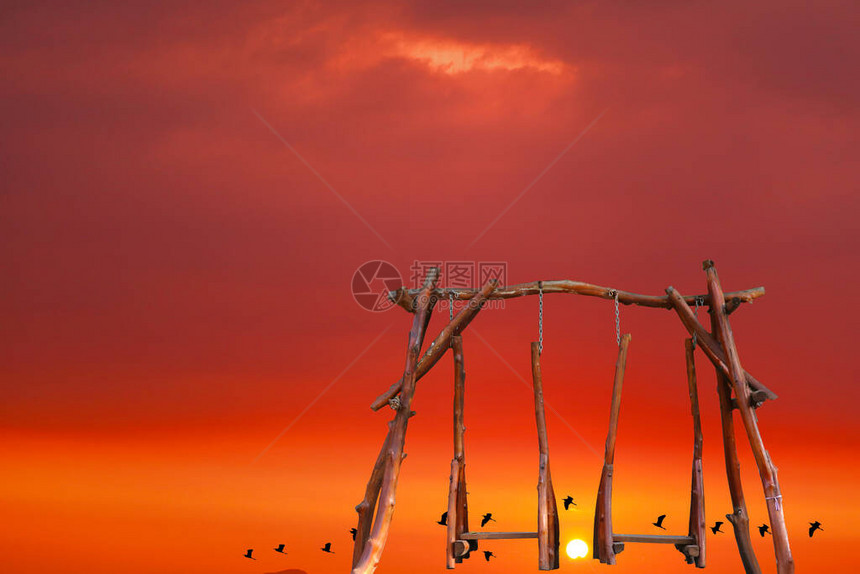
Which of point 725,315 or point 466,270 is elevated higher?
point 466,270

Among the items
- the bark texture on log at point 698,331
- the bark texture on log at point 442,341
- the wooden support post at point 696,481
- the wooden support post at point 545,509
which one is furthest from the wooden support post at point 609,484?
the bark texture on log at point 442,341

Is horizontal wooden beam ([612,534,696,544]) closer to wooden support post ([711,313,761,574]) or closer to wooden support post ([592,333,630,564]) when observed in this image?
wooden support post ([592,333,630,564])

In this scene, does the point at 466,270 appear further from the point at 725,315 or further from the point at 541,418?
the point at 725,315

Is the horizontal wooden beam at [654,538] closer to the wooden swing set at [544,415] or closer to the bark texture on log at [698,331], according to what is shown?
the wooden swing set at [544,415]

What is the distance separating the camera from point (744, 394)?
30.6 ft

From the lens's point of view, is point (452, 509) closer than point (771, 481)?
No

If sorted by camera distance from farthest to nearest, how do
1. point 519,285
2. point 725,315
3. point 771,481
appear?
point 519,285 → point 725,315 → point 771,481

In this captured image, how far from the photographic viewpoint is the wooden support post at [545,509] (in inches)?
397

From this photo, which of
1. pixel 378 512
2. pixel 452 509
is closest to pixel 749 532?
pixel 452 509

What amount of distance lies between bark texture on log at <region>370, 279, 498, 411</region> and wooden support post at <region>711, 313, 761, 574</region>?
265 centimetres

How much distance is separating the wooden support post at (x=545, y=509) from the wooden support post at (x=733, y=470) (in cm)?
202

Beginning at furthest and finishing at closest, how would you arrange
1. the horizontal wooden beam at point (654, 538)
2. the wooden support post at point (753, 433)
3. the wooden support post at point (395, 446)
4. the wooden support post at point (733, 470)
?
the horizontal wooden beam at point (654, 538)
the wooden support post at point (733, 470)
the wooden support post at point (395, 446)
the wooden support post at point (753, 433)

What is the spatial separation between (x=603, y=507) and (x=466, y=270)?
10.8ft

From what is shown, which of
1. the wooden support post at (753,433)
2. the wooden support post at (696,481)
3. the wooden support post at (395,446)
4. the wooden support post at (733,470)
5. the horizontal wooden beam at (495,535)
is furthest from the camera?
the horizontal wooden beam at (495,535)
